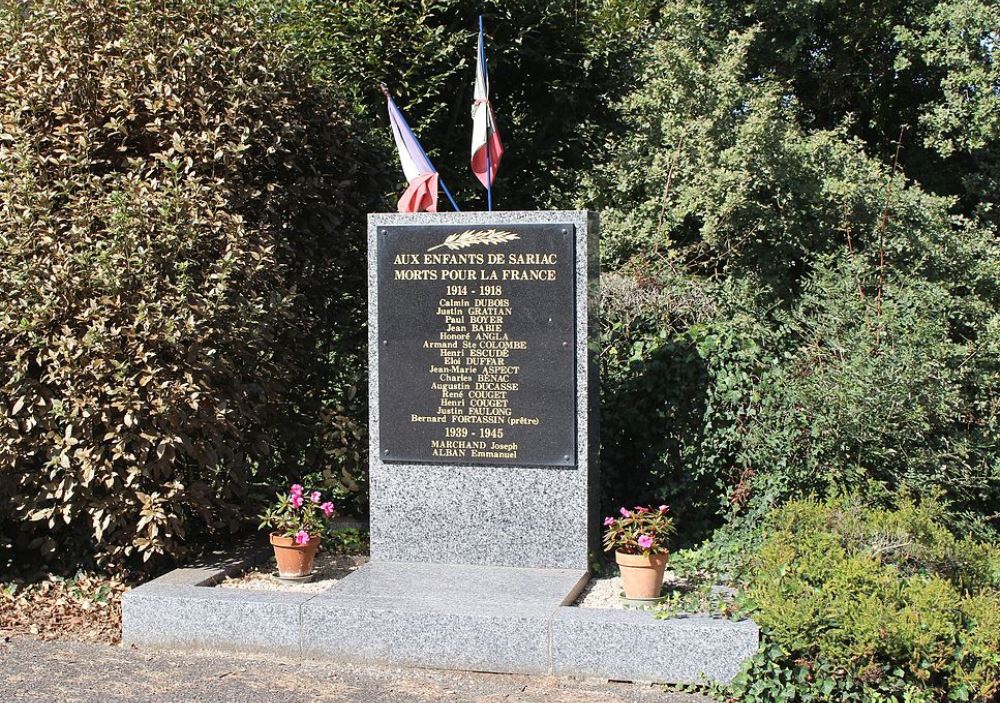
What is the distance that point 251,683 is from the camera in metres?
5.02

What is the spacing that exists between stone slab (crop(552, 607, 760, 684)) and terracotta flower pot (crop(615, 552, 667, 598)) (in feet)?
1.22

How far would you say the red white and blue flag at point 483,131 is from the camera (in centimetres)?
668

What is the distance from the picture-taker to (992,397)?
7172 mm

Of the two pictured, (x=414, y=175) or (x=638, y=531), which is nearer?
(x=638, y=531)

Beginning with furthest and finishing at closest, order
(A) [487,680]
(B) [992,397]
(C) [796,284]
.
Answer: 1. (C) [796,284]
2. (B) [992,397]
3. (A) [487,680]

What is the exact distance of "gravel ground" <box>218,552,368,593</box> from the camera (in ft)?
19.5

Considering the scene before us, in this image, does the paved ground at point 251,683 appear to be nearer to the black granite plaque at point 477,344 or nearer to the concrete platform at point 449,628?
the concrete platform at point 449,628

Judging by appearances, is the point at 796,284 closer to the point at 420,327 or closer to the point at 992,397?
the point at 992,397

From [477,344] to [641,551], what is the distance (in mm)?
1538

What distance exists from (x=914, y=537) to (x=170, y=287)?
407 centimetres

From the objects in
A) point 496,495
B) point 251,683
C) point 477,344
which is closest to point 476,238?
point 477,344

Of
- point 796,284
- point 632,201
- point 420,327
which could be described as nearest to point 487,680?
point 420,327

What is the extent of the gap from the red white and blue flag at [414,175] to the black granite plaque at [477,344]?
0.41 metres

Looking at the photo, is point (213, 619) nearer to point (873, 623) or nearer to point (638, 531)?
point (638, 531)
